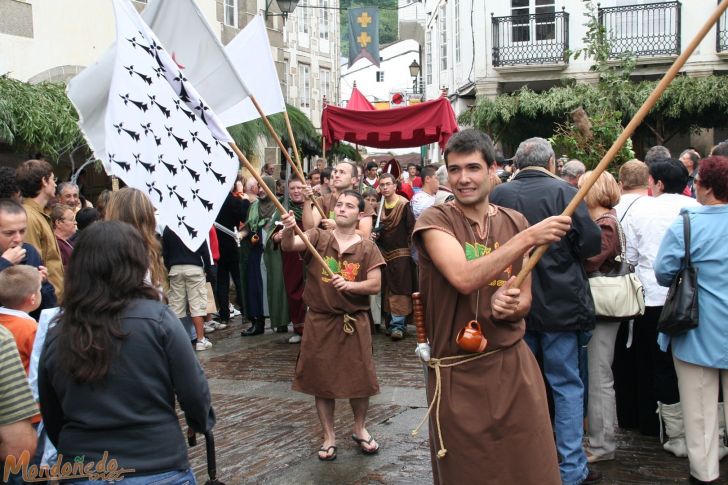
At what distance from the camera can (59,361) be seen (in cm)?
305

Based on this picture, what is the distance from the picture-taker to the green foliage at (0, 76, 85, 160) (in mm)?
10594

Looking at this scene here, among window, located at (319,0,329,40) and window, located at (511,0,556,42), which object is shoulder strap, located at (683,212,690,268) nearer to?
window, located at (511,0,556,42)

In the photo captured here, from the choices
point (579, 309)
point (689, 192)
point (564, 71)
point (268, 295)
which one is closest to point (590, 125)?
point (689, 192)

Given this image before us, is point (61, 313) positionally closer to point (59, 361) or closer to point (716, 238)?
point (59, 361)

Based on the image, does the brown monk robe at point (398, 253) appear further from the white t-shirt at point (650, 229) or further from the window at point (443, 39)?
the window at point (443, 39)

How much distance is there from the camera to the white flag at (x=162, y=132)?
528 centimetres

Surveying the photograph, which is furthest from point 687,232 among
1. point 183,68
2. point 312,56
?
point 312,56

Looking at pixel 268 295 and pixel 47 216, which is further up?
pixel 47 216

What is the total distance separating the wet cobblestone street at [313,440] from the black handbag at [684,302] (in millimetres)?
1065

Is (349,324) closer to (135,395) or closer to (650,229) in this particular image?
(650,229)

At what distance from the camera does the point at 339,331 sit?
608 cm

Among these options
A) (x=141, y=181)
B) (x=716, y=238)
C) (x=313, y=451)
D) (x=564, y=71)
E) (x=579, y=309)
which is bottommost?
(x=313, y=451)

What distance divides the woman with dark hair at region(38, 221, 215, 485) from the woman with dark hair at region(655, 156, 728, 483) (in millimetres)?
3327

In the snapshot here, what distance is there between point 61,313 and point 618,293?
3819mm
